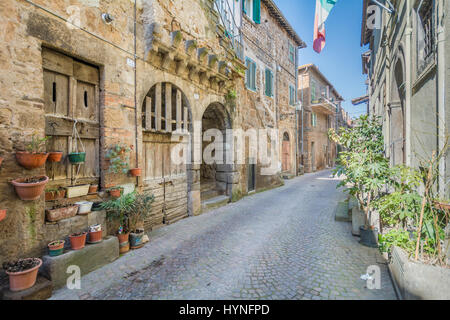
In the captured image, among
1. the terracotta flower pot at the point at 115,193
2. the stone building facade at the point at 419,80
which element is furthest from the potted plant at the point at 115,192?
the stone building facade at the point at 419,80

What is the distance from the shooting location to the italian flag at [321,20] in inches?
247

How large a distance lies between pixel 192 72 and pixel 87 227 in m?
4.66

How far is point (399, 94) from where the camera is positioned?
6891 millimetres

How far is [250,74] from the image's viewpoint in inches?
421

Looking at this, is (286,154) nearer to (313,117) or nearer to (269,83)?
(269,83)

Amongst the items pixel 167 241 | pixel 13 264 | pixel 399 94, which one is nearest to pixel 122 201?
pixel 167 241

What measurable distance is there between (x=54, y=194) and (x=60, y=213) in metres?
0.32

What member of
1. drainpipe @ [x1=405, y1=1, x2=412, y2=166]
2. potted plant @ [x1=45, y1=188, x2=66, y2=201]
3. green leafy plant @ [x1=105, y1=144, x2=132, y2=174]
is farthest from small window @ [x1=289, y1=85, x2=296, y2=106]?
potted plant @ [x1=45, y1=188, x2=66, y2=201]

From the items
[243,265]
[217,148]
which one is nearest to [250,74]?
[217,148]

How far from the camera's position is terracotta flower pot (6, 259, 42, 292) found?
106 inches

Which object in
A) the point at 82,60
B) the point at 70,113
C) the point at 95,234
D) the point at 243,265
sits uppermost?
the point at 82,60

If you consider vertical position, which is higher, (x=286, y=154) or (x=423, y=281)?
(x=286, y=154)

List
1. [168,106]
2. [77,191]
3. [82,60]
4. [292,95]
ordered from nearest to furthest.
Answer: [77,191], [82,60], [168,106], [292,95]
